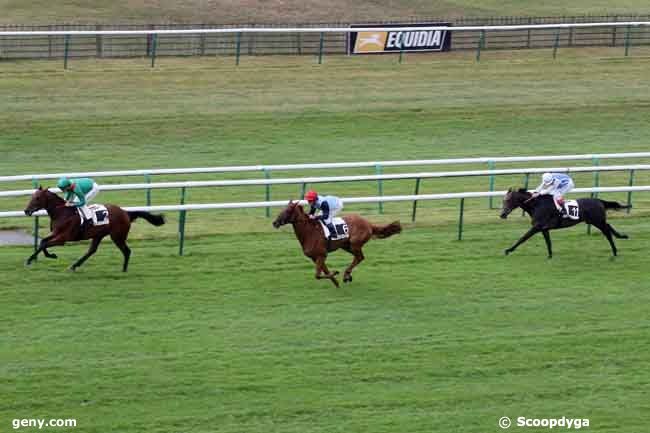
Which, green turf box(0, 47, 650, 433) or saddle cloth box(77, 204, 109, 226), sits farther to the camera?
saddle cloth box(77, 204, 109, 226)

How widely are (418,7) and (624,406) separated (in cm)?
3386

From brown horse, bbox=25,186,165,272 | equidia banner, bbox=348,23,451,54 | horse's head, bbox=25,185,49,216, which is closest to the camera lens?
horse's head, bbox=25,185,49,216

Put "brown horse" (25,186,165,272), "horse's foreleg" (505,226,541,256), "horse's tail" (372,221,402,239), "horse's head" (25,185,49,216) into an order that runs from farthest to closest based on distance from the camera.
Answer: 1. "horse's foreleg" (505,226,541,256)
2. "horse's tail" (372,221,402,239)
3. "brown horse" (25,186,165,272)
4. "horse's head" (25,185,49,216)

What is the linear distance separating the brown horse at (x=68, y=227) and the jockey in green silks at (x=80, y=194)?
0.07 metres

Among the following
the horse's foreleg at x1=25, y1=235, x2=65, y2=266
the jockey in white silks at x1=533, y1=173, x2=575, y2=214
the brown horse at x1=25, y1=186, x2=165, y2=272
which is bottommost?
the horse's foreleg at x1=25, y1=235, x2=65, y2=266

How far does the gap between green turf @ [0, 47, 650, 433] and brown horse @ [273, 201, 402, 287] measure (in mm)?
285

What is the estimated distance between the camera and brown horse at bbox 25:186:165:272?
14.9 metres

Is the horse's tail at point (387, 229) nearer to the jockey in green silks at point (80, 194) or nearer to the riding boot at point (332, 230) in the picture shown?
the riding boot at point (332, 230)

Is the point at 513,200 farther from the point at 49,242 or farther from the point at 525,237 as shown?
the point at 49,242

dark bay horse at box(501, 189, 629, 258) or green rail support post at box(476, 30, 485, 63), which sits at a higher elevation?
green rail support post at box(476, 30, 485, 63)

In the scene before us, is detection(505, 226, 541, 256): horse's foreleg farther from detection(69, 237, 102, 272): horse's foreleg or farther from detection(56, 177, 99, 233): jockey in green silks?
detection(56, 177, 99, 233): jockey in green silks

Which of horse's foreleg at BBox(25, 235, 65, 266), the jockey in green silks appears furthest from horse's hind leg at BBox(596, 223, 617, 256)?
horse's foreleg at BBox(25, 235, 65, 266)

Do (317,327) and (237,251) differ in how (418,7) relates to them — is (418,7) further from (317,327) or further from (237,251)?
(317,327)

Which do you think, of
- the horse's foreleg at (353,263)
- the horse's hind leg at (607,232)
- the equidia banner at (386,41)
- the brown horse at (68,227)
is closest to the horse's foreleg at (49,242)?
the brown horse at (68,227)
